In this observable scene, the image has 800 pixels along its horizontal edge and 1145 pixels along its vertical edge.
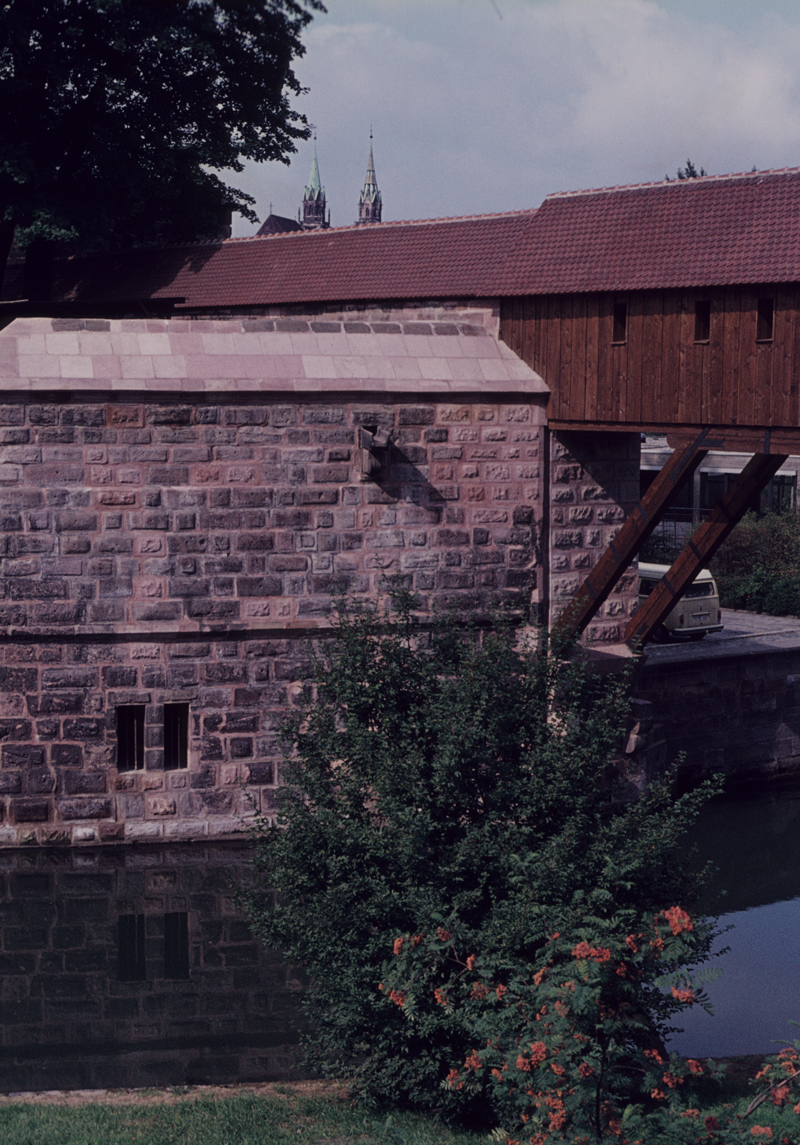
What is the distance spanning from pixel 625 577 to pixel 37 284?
13.4 m

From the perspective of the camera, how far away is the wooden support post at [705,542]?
12276mm

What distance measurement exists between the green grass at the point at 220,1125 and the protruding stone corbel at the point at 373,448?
697 cm

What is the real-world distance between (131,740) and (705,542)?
21.5 ft

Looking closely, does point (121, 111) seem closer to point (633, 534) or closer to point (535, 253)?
point (535, 253)

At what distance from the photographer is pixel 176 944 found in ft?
36.4

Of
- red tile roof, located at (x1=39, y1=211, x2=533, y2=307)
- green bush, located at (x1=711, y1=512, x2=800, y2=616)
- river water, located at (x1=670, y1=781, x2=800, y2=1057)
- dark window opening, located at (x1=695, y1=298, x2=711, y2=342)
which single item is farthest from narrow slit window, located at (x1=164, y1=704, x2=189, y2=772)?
green bush, located at (x1=711, y1=512, x2=800, y2=616)

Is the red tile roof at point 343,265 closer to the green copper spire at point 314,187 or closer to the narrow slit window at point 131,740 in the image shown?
the narrow slit window at point 131,740

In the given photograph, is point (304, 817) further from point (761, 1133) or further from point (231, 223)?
point (231, 223)

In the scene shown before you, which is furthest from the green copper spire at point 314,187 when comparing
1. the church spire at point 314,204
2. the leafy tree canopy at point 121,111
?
the leafy tree canopy at point 121,111

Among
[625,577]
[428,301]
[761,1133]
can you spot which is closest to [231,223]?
[428,301]

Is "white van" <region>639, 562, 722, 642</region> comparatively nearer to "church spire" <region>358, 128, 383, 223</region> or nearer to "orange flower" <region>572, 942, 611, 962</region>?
"orange flower" <region>572, 942, 611, 962</region>

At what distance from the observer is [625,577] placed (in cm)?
1538

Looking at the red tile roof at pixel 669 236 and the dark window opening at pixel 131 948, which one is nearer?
the dark window opening at pixel 131 948

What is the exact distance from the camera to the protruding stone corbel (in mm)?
13008
